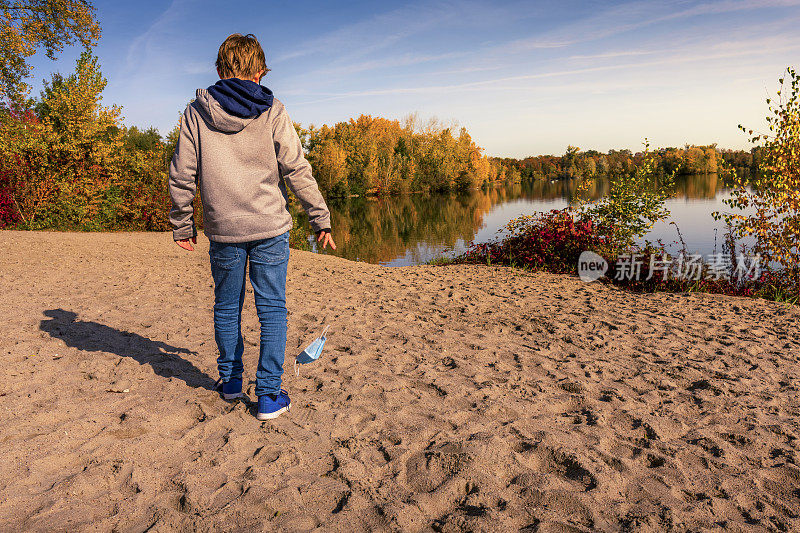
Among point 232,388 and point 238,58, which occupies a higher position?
point 238,58

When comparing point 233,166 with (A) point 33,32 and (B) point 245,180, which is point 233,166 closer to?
(B) point 245,180

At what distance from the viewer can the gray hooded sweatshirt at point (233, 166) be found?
112 inches

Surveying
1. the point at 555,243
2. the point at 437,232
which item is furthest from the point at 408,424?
the point at 437,232

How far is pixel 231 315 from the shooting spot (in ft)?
10.5

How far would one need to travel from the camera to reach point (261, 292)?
304 cm

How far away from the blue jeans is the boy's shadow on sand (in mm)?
861

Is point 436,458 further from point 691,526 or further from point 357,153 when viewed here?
point 357,153

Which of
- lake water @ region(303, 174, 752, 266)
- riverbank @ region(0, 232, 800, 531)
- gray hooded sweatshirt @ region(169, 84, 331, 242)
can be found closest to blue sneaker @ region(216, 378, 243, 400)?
riverbank @ region(0, 232, 800, 531)

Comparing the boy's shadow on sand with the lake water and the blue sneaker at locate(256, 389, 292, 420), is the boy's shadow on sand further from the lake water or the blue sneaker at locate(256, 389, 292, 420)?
the lake water

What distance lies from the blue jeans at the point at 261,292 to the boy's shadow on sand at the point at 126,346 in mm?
861

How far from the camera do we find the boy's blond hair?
115 inches

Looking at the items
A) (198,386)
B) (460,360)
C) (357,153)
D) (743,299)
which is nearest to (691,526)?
(460,360)

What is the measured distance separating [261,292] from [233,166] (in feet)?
2.61

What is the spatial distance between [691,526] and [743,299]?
277 inches
